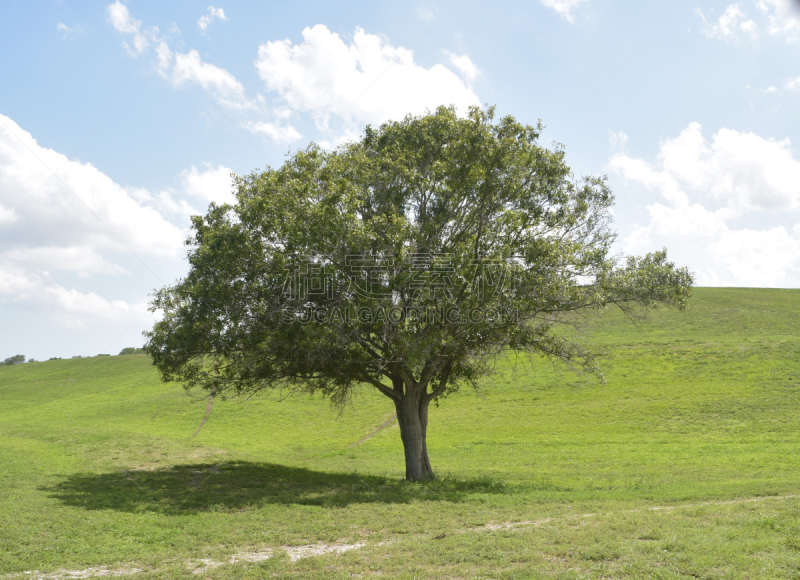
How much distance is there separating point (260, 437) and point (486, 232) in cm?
2962

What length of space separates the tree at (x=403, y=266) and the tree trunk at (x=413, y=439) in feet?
0.21

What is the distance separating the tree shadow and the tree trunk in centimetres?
81

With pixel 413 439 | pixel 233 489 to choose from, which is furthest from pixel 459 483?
pixel 233 489

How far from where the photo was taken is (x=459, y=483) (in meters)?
22.2

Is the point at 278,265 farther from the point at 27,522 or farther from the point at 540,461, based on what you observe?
the point at 540,461

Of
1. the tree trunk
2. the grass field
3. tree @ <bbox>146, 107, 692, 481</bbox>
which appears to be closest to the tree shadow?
the grass field

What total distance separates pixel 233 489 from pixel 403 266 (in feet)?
36.0

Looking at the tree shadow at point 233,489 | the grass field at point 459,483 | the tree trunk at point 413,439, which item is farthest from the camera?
the tree trunk at point 413,439

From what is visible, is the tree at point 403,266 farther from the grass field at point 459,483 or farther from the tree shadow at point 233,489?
the grass field at point 459,483

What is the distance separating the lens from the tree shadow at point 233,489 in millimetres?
17750

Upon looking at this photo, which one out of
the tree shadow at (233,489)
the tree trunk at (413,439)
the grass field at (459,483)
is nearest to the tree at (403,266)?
the tree trunk at (413,439)

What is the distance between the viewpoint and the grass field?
35.8 ft

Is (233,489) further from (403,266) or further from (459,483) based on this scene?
(403,266)

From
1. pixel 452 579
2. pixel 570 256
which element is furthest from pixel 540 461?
pixel 452 579
